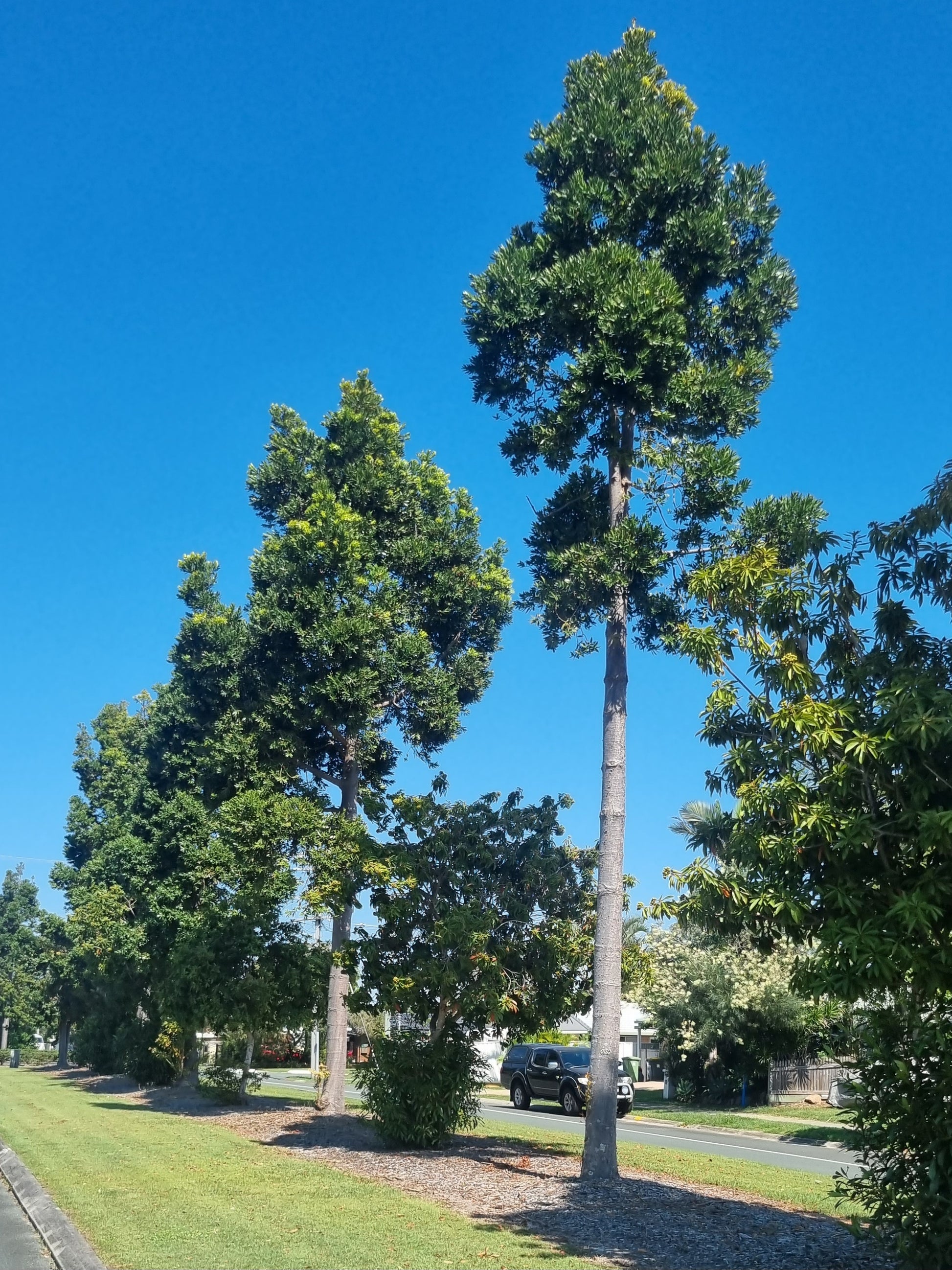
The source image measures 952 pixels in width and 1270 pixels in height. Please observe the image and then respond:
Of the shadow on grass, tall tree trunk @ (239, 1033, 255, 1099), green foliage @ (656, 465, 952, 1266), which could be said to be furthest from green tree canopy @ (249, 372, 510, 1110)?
green foliage @ (656, 465, 952, 1266)

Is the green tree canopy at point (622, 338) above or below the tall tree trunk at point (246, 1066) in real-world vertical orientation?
above

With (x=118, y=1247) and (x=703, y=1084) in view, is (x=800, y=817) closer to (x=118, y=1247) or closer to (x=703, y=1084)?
(x=118, y=1247)

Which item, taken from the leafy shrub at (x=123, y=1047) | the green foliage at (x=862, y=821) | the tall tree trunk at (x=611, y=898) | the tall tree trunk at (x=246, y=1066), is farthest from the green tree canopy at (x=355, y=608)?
the green foliage at (x=862, y=821)

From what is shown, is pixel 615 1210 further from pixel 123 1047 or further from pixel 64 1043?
pixel 64 1043

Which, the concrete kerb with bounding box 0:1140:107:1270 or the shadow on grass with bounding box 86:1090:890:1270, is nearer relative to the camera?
the concrete kerb with bounding box 0:1140:107:1270

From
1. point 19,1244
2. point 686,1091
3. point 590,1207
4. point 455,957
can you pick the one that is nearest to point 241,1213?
point 19,1244

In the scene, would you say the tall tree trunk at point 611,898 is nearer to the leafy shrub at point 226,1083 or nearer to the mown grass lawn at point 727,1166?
the mown grass lawn at point 727,1166

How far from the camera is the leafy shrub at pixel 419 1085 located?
1655cm

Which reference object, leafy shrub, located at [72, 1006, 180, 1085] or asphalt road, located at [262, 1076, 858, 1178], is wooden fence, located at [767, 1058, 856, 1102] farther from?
leafy shrub, located at [72, 1006, 180, 1085]

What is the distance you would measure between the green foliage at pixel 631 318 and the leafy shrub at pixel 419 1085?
20.7 ft

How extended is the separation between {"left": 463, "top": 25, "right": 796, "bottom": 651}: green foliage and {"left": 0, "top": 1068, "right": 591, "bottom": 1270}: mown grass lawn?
26.0ft

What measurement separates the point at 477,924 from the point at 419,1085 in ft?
8.77

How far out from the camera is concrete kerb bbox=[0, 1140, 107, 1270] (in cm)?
851

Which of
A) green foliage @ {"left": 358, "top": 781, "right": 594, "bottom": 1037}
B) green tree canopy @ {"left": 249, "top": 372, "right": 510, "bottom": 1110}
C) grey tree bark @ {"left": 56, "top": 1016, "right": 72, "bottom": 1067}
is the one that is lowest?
grey tree bark @ {"left": 56, "top": 1016, "right": 72, "bottom": 1067}
